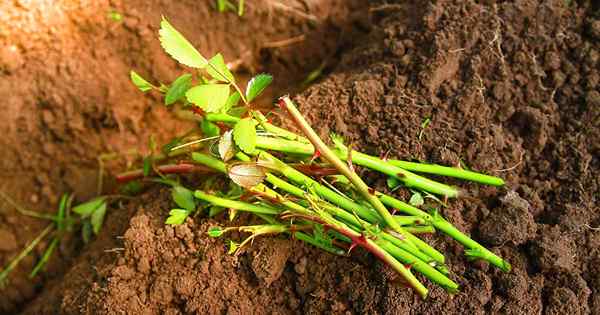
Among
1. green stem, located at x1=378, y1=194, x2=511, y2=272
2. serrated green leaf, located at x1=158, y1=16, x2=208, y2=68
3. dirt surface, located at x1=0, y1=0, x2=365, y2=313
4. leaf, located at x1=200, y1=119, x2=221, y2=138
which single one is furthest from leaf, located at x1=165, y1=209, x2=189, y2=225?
→ dirt surface, located at x1=0, y1=0, x2=365, y2=313

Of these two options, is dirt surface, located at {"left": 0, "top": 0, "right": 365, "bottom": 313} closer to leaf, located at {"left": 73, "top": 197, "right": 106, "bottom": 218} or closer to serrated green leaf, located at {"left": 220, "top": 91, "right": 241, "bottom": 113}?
leaf, located at {"left": 73, "top": 197, "right": 106, "bottom": 218}

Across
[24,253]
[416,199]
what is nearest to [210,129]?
[416,199]

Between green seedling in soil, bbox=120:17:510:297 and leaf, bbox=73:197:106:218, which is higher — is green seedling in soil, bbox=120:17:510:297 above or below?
above

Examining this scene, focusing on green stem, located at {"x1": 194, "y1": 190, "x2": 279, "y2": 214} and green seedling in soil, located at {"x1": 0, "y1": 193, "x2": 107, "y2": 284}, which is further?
green seedling in soil, located at {"x1": 0, "y1": 193, "x2": 107, "y2": 284}

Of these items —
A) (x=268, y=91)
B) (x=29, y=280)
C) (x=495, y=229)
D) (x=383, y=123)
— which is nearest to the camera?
(x=495, y=229)

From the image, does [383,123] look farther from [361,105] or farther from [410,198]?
[410,198]

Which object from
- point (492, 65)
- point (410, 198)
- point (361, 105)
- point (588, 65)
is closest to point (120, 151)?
point (361, 105)

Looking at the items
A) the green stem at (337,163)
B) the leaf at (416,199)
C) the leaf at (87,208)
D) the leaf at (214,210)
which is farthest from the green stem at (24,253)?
the leaf at (416,199)
